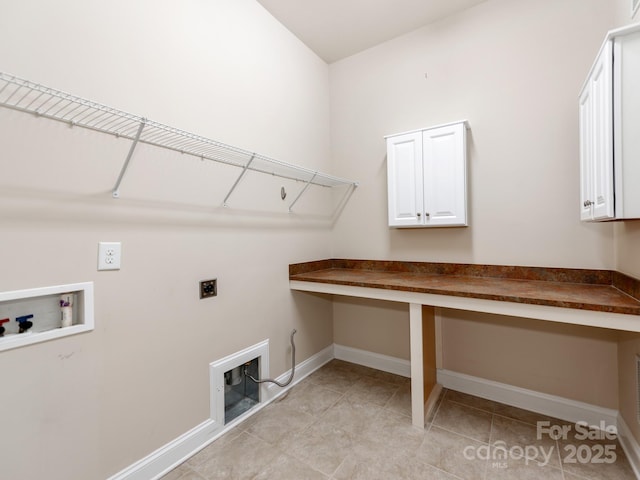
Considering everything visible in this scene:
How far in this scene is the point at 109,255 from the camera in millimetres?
1253

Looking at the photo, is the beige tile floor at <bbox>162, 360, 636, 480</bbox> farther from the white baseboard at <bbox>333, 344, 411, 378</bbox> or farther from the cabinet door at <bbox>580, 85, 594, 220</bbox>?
the cabinet door at <bbox>580, 85, 594, 220</bbox>

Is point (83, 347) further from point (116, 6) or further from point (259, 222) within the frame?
point (116, 6)

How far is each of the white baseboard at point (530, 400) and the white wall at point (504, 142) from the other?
5 cm

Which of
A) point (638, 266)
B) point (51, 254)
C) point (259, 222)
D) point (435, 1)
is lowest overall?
point (638, 266)

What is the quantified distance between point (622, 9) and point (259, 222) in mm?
2354

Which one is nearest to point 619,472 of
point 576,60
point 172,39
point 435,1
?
point 576,60

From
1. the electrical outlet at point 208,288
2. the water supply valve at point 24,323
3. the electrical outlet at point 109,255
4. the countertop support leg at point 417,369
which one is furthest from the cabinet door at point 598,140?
the water supply valve at point 24,323

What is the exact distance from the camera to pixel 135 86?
134cm

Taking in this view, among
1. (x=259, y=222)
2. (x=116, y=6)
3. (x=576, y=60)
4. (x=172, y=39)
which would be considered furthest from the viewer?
(x=259, y=222)

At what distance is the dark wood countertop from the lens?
136cm

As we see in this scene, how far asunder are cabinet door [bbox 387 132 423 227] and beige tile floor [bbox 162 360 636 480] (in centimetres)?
133

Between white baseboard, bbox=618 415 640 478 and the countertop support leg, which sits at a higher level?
the countertop support leg

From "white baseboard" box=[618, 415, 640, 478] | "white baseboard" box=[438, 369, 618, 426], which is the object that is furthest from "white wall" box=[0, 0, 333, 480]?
"white baseboard" box=[618, 415, 640, 478]

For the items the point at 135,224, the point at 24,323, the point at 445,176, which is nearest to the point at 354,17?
the point at 445,176
